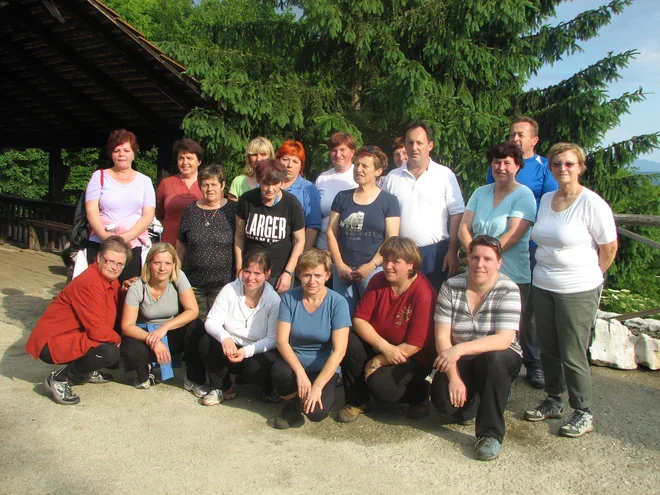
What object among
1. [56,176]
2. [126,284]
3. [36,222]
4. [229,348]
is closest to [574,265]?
[229,348]

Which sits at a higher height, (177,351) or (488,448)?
(177,351)

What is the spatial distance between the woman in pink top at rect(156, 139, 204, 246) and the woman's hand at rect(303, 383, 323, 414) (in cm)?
206

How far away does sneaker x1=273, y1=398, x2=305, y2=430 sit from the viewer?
3.78 metres

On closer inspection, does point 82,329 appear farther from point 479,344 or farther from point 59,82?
point 59,82

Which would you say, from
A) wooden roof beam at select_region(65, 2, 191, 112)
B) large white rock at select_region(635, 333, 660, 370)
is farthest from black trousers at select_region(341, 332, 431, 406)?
wooden roof beam at select_region(65, 2, 191, 112)

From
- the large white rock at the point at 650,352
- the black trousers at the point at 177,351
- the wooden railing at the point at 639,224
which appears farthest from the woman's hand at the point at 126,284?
the large white rock at the point at 650,352

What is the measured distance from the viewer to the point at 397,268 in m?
3.78

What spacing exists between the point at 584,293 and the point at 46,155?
65.1ft

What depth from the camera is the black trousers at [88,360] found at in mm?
4148

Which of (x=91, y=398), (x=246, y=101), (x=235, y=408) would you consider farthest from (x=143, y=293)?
(x=246, y=101)

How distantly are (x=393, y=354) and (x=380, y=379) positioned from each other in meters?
0.18

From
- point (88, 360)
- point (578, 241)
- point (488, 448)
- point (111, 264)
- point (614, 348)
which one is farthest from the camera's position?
point (614, 348)

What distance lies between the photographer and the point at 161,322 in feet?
14.5

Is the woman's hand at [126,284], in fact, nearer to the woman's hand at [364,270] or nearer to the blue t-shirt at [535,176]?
the woman's hand at [364,270]
